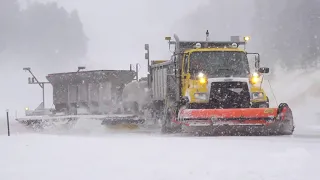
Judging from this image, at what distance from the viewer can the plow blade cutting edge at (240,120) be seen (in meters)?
13.3

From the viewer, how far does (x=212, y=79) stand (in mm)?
14508

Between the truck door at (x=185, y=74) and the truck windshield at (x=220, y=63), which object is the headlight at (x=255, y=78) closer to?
the truck windshield at (x=220, y=63)

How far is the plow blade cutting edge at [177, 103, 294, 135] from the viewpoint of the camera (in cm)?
1331

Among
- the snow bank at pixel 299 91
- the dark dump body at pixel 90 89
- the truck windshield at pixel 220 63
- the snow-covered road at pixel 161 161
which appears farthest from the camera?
the snow bank at pixel 299 91

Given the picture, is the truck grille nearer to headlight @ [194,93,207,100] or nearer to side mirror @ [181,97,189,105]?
headlight @ [194,93,207,100]

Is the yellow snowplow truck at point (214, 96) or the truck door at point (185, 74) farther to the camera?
the truck door at point (185, 74)

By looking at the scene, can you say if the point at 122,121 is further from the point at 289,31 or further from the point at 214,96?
the point at 289,31

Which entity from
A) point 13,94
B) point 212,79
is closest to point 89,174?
point 212,79

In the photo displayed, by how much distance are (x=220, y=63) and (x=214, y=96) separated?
1.17m

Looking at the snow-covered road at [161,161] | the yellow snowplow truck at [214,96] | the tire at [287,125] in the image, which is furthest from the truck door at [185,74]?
the snow-covered road at [161,161]

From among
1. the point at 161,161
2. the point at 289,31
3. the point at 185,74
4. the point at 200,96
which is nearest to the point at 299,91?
the point at 185,74

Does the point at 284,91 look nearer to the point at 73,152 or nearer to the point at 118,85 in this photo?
the point at 118,85

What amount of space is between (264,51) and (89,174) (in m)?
56.5

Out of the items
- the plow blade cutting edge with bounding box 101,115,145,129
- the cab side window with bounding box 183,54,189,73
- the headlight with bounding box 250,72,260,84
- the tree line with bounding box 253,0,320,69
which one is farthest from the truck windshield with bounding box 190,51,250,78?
the tree line with bounding box 253,0,320,69
